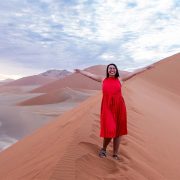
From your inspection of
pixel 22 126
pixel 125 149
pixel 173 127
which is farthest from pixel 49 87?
pixel 125 149

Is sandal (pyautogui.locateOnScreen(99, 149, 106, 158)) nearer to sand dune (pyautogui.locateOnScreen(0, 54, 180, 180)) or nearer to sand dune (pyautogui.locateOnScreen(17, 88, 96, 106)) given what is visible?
sand dune (pyautogui.locateOnScreen(0, 54, 180, 180))

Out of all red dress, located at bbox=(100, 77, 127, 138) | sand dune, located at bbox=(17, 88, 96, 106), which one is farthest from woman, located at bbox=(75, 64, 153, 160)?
sand dune, located at bbox=(17, 88, 96, 106)

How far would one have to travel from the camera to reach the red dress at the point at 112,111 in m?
5.49

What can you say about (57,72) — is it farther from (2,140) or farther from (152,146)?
(152,146)

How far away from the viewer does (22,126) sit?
1747 centimetres

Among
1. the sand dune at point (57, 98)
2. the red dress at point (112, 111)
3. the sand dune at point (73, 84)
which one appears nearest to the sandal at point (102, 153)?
the red dress at point (112, 111)

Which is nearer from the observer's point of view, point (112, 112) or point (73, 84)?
point (112, 112)

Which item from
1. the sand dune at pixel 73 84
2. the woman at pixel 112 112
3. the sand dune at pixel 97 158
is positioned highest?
the woman at pixel 112 112

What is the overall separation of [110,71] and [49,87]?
5271cm

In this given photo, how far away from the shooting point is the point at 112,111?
5.56 m

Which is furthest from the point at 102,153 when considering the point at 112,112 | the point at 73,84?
the point at 73,84

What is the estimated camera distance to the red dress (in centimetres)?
549

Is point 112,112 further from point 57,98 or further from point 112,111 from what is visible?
point 57,98

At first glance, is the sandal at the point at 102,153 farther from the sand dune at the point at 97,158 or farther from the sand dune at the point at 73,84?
the sand dune at the point at 73,84
